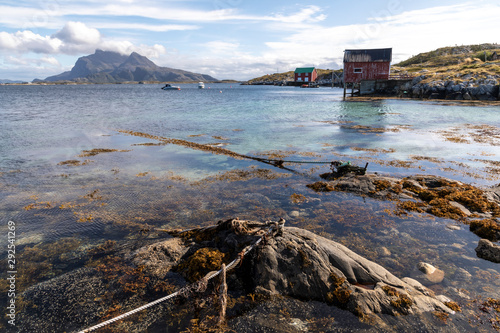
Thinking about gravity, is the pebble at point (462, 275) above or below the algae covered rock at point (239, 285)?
below

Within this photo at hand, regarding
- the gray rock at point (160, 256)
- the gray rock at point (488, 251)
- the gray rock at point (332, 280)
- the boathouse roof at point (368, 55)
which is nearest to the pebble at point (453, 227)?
the gray rock at point (488, 251)

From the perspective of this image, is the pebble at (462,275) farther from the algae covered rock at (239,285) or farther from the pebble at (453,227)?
the pebble at (453,227)

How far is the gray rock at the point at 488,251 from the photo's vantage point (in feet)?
28.2

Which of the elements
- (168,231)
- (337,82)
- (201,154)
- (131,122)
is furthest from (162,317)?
(337,82)

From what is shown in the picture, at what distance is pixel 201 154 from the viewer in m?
21.5

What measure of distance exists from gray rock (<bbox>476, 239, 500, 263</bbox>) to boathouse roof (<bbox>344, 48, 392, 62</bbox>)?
87234 mm

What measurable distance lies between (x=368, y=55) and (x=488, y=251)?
89.6m

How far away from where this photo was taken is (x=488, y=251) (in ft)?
28.7

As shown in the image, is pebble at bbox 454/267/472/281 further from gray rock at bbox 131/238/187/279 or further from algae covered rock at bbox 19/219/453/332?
gray rock at bbox 131/238/187/279

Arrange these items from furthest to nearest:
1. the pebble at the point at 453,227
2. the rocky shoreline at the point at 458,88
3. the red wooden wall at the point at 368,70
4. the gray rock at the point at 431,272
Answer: the red wooden wall at the point at 368,70
the rocky shoreline at the point at 458,88
the pebble at the point at 453,227
the gray rock at the point at 431,272

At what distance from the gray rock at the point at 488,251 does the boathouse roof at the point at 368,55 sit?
8723 centimetres

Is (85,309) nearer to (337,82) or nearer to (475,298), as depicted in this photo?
(475,298)

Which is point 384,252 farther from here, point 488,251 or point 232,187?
point 232,187

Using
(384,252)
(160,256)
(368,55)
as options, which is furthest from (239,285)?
(368,55)
